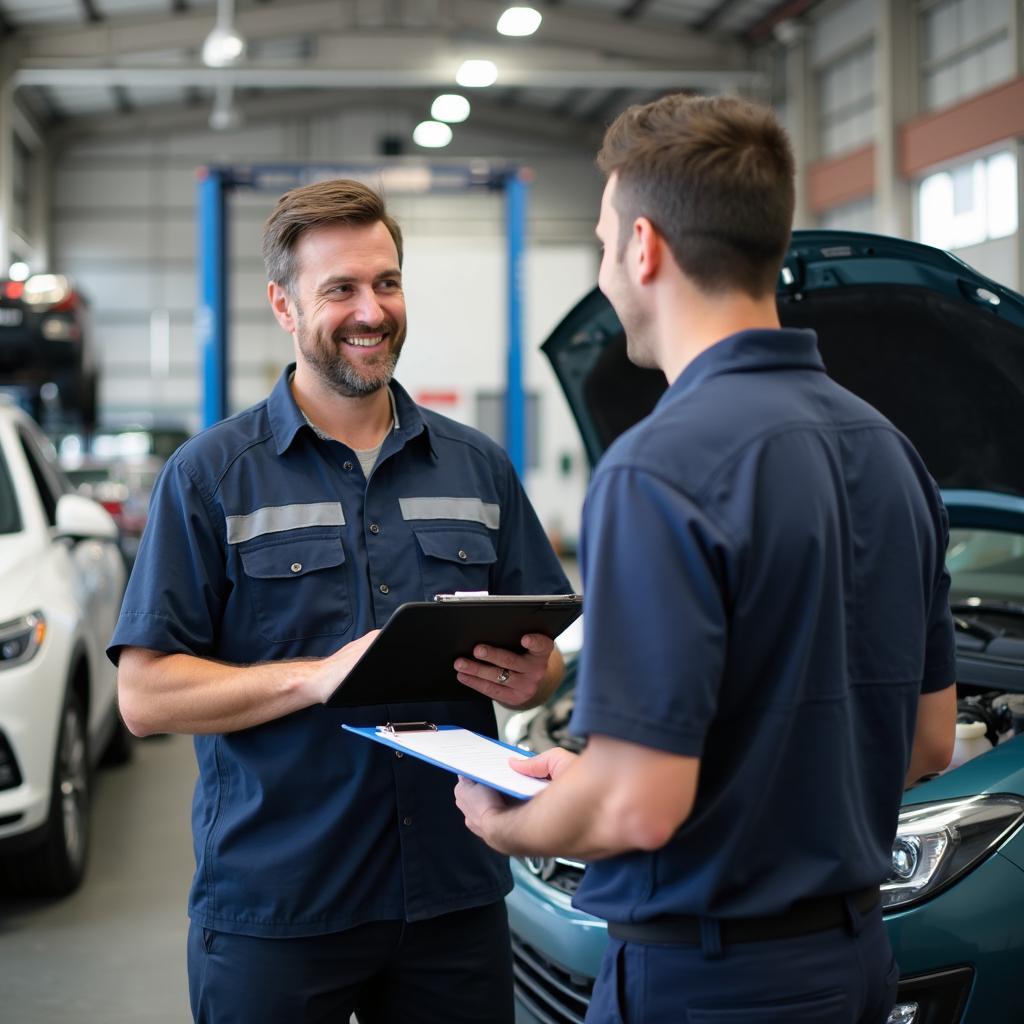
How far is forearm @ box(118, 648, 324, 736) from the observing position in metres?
1.76

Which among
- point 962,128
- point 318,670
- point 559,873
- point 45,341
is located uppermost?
point 962,128

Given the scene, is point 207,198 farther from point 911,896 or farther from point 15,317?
point 911,896

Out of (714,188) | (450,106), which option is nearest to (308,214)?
(714,188)

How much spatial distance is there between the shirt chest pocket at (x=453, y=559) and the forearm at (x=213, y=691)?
10.5 inches

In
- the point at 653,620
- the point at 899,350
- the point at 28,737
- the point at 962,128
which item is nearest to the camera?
the point at 653,620

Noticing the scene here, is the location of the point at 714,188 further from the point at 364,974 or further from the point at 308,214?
the point at 364,974

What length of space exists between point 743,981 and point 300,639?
85cm

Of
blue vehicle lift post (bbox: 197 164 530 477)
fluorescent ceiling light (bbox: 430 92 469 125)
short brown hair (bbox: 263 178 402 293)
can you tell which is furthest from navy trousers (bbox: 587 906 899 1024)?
fluorescent ceiling light (bbox: 430 92 469 125)

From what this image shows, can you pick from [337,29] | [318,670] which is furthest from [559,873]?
[337,29]

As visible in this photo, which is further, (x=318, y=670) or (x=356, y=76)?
(x=356, y=76)

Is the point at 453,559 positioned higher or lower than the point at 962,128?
lower

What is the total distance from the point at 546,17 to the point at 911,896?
56.7 ft

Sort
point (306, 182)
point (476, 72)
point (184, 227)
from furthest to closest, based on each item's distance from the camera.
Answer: point (184, 227) → point (476, 72) → point (306, 182)

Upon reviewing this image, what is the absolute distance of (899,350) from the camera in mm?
2857
